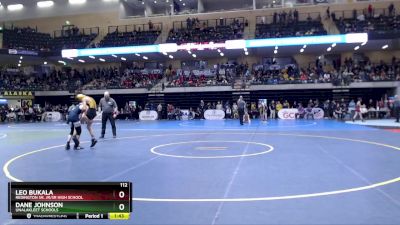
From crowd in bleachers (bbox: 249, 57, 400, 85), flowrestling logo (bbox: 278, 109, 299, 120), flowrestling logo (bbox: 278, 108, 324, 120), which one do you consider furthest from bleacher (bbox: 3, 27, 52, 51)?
flowrestling logo (bbox: 278, 108, 324, 120)

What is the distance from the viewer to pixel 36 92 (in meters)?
38.6

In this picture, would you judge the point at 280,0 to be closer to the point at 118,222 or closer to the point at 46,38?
the point at 46,38

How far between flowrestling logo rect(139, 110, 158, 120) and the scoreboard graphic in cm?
3024

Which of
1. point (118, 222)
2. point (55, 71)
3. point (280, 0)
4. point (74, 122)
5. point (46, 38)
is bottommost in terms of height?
point (118, 222)

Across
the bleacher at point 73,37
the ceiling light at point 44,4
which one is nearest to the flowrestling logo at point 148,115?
the bleacher at point 73,37

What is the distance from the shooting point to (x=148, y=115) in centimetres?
3334

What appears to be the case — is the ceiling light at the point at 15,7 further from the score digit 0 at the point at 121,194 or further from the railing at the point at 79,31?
the score digit 0 at the point at 121,194

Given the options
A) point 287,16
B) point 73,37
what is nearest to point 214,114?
point 287,16

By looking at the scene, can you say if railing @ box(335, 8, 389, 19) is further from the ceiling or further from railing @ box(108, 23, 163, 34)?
the ceiling

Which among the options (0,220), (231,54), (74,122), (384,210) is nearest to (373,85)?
(231,54)

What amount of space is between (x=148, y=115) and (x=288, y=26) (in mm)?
16653

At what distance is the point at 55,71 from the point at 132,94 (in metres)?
12.3

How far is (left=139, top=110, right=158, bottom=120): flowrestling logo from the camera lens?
33.1m

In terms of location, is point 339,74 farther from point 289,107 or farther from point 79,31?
point 79,31
